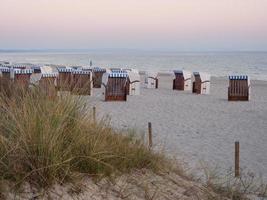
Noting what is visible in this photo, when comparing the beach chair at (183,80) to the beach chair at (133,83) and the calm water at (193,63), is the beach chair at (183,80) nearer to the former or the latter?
the beach chair at (133,83)

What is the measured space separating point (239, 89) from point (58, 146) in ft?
44.2

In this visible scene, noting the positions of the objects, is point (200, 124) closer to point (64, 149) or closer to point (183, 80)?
point (64, 149)

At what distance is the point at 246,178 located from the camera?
6.36 meters

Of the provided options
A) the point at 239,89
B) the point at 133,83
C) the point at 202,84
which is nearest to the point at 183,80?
the point at 202,84

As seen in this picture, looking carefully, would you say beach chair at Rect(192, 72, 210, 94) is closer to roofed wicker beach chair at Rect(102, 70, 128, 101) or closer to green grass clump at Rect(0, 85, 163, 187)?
roofed wicker beach chair at Rect(102, 70, 128, 101)

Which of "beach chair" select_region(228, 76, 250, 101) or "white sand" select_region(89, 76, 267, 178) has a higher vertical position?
"beach chair" select_region(228, 76, 250, 101)

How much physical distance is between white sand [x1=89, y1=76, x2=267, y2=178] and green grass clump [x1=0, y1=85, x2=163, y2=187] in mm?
2414

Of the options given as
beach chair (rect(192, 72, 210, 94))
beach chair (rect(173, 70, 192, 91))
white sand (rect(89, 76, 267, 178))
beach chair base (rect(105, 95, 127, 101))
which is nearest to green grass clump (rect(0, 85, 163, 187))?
white sand (rect(89, 76, 267, 178))

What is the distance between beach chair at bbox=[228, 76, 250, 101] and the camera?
16.6 m

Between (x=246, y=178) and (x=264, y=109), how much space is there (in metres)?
8.77

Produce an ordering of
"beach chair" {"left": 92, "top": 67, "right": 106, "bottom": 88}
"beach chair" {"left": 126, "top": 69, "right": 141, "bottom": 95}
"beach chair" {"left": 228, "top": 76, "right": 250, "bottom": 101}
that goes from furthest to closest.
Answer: "beach chair" {"left": 92, "top": 67, "right": 106, "bottom": 88}, "beach chair" {"left": 126, "top": 69, "right": 141, "bottom": 95}, "beach chair" {"left": 228, "top": 76, "right": 250, "bottom": 101}

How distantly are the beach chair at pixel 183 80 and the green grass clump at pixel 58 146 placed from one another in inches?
616

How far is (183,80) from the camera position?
2062 centimetres

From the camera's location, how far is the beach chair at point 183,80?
67.3 ft
